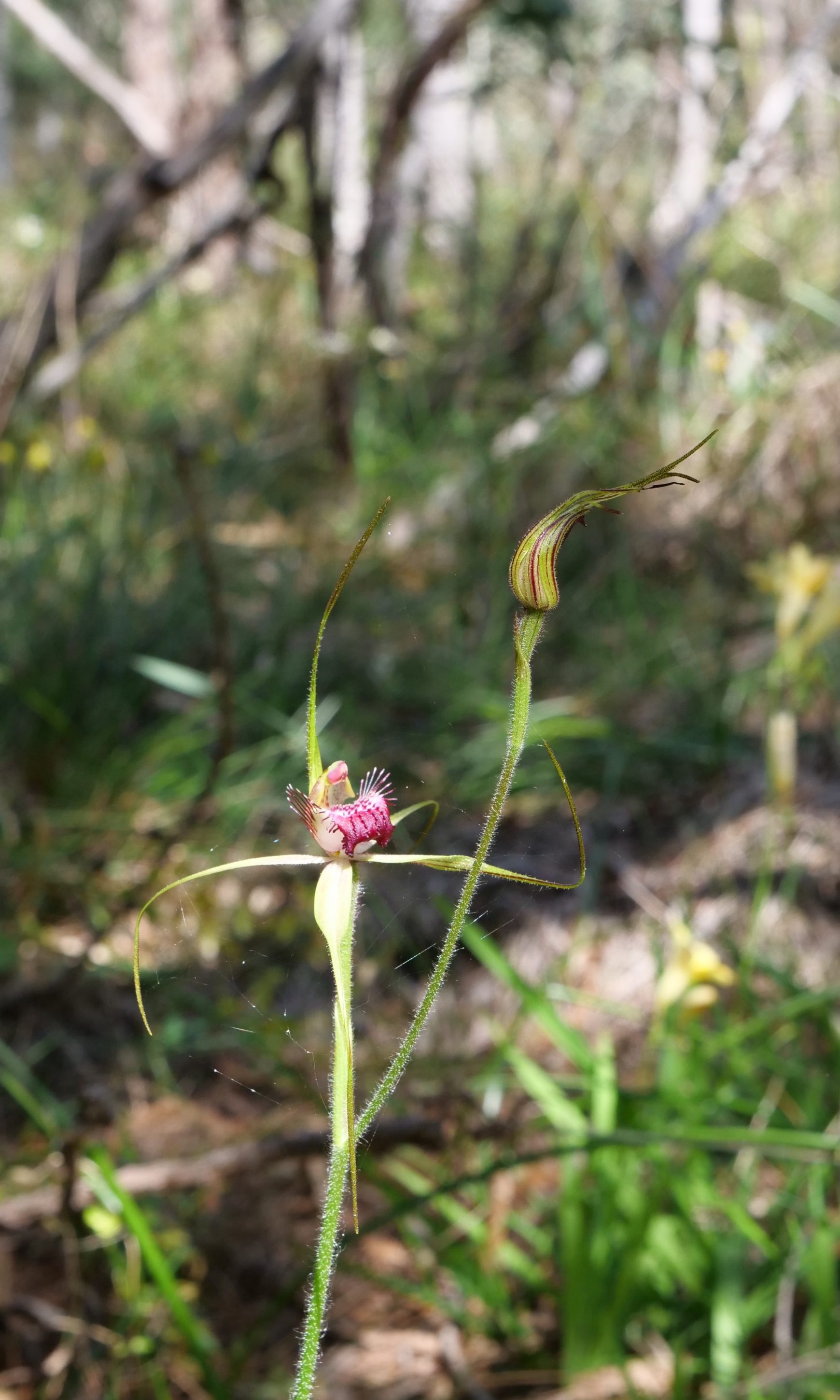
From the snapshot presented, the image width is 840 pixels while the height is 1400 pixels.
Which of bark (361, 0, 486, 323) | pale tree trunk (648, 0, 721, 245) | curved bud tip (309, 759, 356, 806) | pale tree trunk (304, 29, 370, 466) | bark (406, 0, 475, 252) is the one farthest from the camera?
pale tree trunk (648, 0, 721, 245)

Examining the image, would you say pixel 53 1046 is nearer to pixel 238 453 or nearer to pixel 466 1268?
pixel 466 1268

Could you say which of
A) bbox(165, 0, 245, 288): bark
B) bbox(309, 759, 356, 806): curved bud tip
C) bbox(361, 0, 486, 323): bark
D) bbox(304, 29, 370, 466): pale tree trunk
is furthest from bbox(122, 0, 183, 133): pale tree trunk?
bbox(309, 759, 356, 806): curved bud tip

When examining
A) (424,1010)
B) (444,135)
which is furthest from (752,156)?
(424,1010)

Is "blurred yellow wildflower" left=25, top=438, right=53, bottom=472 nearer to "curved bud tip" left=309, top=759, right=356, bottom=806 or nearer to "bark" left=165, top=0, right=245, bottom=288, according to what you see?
"curved bud tip" left=309, top=759, right=356, bottom=806

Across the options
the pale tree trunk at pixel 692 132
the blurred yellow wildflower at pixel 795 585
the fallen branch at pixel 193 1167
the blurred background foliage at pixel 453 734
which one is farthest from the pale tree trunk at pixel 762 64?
the fallen branch at pixel 193 1167

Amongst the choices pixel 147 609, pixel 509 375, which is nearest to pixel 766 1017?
pixel 147 609

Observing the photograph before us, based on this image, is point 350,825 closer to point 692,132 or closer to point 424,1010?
point 424,1010

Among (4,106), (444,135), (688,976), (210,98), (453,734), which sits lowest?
(688,976)
